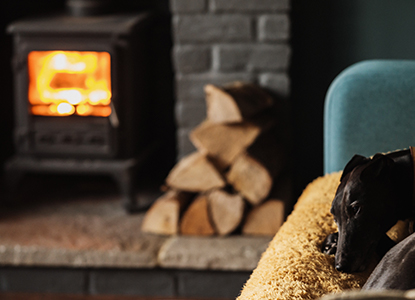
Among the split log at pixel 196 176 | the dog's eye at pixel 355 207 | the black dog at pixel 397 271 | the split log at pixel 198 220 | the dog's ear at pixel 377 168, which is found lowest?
the split log at pixel 198 220

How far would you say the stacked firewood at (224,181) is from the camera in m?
1.89

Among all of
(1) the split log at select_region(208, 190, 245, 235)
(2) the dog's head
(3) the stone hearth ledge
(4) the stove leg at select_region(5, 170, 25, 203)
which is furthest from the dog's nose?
(4) the stove leg at select_region(5, 170, 25, 203)

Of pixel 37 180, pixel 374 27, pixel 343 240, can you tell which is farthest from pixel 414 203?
pixel 37 180

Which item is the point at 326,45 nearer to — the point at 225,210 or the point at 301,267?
the point at 225,210

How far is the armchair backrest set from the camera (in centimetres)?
116

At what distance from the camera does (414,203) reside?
833 mm

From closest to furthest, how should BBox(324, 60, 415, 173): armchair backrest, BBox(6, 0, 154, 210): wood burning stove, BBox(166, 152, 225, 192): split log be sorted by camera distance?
1. BBox(324, 60, 415, 173): armchair backrest
2. BBox(166, 152, 225, 192): split log
3. BBox(6, 0, 154, 210): wood burning stove

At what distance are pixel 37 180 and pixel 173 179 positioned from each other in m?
0.93

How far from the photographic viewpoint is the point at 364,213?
79cm

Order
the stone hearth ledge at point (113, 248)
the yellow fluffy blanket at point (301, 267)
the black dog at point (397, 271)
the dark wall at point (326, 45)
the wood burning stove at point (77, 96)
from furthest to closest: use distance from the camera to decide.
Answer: the dark wall at point (326, 45) < the wood burning stove at point (77, 96) < the stone hearth ledge at point (113, 248) < the yellow fluffy blanket at point (301, 267) < the black dog at point (397, 271)

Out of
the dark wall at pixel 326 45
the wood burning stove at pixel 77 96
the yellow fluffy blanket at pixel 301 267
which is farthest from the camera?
the dark wall at pixel 326 45

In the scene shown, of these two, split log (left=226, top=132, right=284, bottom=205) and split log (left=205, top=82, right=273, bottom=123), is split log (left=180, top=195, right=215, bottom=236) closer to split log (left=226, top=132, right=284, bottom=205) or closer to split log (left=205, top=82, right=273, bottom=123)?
split log (left=226, top=132, right=284, bottom=205)

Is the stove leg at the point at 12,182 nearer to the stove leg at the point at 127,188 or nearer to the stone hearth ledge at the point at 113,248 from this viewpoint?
the stone hearth ledge at the point at 113,248

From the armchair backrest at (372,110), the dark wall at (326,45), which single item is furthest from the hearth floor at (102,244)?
the armchair backrest at (372,110)
